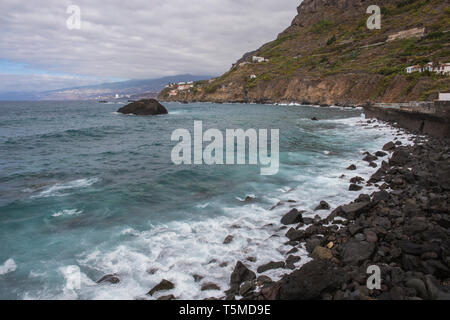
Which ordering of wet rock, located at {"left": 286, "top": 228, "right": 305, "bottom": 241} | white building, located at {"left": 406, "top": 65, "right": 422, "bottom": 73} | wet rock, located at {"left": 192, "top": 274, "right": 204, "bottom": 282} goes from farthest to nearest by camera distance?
white building, located at {"left": 406, "top": 65, "right": 422, "bottom": 73} → wet rock, located at {"left": 286, "top": 228, "right": 305, "bottom": 241} → wet rock, located at {"left": 192, "top": 274, "right": 204, "bottom": 282}

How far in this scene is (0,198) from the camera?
11.1 m

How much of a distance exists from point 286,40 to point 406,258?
169936 mm

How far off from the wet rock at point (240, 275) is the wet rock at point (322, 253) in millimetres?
1595

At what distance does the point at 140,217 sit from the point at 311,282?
647 cm

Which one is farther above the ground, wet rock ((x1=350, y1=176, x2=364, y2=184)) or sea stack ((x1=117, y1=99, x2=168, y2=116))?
sea stack ((x1=117, y1=99, x2=168, y2=116))

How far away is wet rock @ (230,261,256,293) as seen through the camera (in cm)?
571

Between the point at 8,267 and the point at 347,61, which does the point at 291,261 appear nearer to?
the point at 8,267

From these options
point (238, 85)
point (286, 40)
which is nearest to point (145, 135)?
point (238, 85)

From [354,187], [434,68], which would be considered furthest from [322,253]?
[434,68]

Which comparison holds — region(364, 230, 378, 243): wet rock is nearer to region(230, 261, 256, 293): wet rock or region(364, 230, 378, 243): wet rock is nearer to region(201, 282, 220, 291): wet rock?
region(230, 261, 256, 293): wet rock

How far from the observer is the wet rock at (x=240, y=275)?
18.7ft

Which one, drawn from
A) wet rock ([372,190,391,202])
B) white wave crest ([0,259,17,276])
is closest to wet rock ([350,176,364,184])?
wet rock ([372,190,391,202])

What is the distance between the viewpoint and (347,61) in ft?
287

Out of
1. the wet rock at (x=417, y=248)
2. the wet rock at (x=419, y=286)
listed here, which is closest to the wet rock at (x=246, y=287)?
the wet rock at (x=419, y=286)
